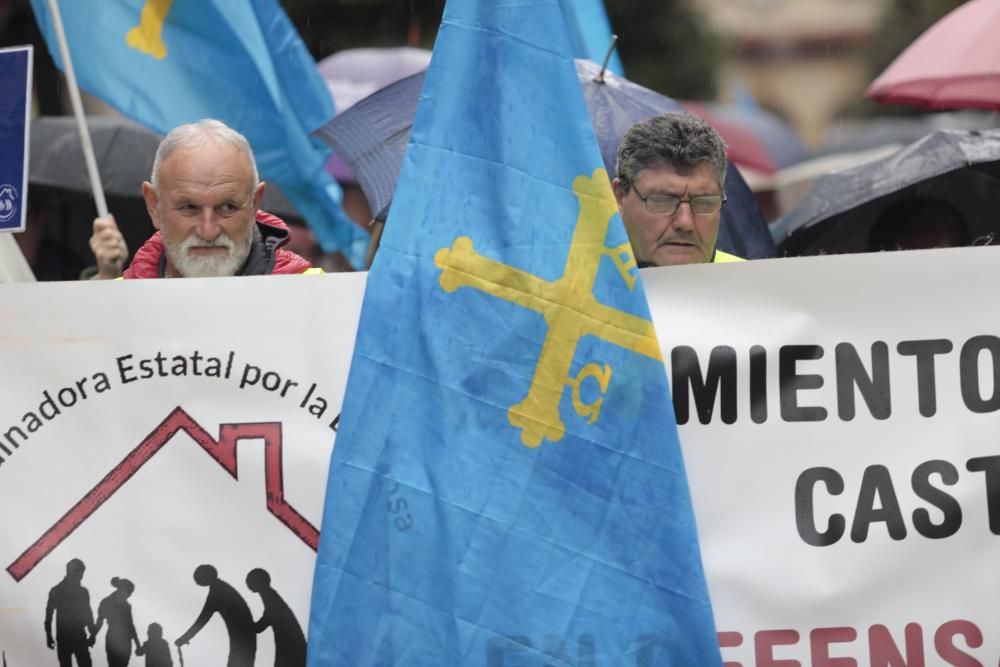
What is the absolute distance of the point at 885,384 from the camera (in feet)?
12.7

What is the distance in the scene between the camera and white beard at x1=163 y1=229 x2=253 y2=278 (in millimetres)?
4363

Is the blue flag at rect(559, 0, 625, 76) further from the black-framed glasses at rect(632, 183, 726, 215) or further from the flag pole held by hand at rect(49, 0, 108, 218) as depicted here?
the black-framed glasses at rect(632, 183, 726, 215)

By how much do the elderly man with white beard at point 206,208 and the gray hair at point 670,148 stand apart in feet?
2.65

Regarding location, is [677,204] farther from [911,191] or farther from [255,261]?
[911,191]

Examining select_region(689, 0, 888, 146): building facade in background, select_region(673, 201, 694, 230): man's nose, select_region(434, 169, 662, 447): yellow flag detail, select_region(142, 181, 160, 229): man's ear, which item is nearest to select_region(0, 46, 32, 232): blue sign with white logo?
select_region(142, 181, 160, 229): man's ear

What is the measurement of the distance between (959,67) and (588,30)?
1.49 m

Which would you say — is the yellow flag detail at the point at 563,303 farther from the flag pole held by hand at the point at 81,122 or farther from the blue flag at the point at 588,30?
the blue flag at the point at 588,30

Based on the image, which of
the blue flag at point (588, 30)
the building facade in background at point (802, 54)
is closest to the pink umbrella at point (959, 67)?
the blue flag at point (588, 30)

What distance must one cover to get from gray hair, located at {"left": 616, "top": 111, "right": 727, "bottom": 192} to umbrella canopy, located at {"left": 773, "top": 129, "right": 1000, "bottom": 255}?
6.60ft

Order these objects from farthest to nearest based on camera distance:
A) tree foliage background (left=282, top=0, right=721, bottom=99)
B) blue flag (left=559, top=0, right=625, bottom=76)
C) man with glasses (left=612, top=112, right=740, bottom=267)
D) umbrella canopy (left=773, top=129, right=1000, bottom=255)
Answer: tree foliage background (left=282, top=0, right=721, bottom=99) < blue flag (left=559, top=0, right=625, bottom=76) < umbrella canopy (left=773, top=129, right=1000, bottom=255) < man with glasses (left=612, top=112, right=740, bottom=267)

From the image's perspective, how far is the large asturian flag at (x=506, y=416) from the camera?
11.8ft

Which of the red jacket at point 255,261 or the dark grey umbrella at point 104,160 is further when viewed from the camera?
the dark grey umbrella at point 104,160

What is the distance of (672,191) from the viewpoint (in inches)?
169

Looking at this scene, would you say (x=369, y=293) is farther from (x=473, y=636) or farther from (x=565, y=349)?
(x=473, y=636)
